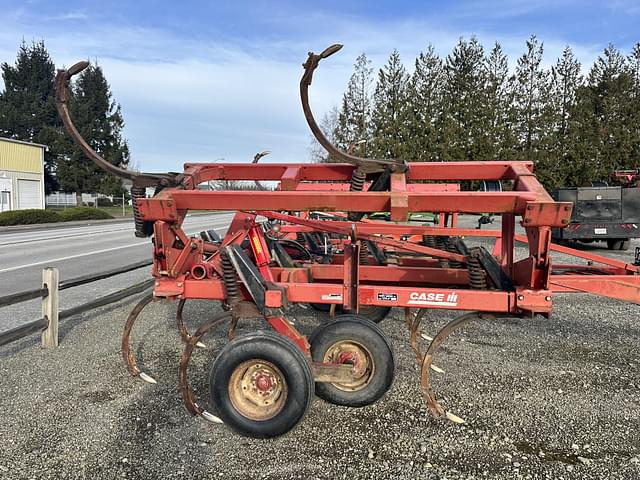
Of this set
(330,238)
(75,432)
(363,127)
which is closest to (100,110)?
(363,127)

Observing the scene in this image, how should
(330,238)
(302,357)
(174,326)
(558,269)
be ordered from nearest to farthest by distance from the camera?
1. (302,357)
2. (558,269)
3. (174,326)
4. (330,238)

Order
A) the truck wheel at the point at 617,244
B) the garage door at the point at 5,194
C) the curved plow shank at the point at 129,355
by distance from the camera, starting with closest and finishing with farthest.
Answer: the curved plow shank at the point at 129,355 < the truck wheel at the point at 617,244 < the garage door at the point at 5,194

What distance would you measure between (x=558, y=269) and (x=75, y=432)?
14.0 feet

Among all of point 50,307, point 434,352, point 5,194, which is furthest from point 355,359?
point 5,194

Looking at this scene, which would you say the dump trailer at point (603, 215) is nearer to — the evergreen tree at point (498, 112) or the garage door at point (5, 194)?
the evergreen tree at point (498, 112)

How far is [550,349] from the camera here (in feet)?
17.2

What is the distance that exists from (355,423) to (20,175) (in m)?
38.4

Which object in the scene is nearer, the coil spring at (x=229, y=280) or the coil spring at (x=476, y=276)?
the coil spring at (x=229, y=280)

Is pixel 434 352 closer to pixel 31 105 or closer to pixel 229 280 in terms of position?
pixel 229 280

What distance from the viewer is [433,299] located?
3.46 metres

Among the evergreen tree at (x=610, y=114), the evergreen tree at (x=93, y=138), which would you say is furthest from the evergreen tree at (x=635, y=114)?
the evergreen tree at (x=93, y=138)

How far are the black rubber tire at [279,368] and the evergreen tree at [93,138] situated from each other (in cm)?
4208

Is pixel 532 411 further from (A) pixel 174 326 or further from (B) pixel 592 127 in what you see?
(B) pixel 592 127

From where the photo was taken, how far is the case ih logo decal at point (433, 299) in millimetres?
3418
